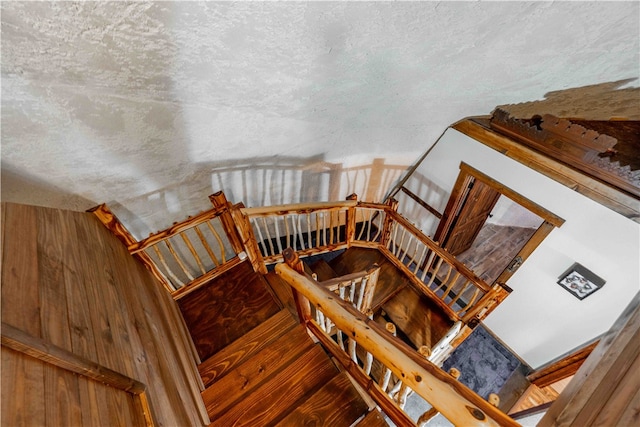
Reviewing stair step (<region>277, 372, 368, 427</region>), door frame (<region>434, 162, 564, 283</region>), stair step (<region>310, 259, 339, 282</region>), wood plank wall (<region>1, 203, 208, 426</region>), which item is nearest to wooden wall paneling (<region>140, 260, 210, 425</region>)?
wood plank wall (<region>1, 203, 208, 426</region>)

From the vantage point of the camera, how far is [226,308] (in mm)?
2438

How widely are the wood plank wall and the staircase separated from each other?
0.81 feet

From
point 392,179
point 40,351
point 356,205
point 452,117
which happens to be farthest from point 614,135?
point 40,351

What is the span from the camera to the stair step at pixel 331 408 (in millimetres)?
1563

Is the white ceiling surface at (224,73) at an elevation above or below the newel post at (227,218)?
below

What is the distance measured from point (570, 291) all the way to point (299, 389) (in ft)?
10.4

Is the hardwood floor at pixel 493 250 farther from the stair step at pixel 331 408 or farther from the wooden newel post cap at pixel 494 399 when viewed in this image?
the wooden newel post cap at pixel 494 399

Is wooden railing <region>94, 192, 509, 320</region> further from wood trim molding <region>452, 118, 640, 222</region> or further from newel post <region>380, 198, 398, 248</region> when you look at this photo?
wood trim molding <region>452, 118, 640, 222</region>

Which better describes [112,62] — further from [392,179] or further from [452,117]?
[392,179]

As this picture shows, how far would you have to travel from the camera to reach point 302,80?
1.63 metres

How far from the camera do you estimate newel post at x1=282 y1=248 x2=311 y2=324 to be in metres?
1.57

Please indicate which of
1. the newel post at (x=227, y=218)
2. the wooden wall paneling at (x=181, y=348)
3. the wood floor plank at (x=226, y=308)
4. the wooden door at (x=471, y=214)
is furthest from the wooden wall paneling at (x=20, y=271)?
the wooden door at (x=471, y=214)

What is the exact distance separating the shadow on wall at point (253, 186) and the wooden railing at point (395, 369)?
4.09 feet

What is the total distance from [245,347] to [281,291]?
2.18 ft
